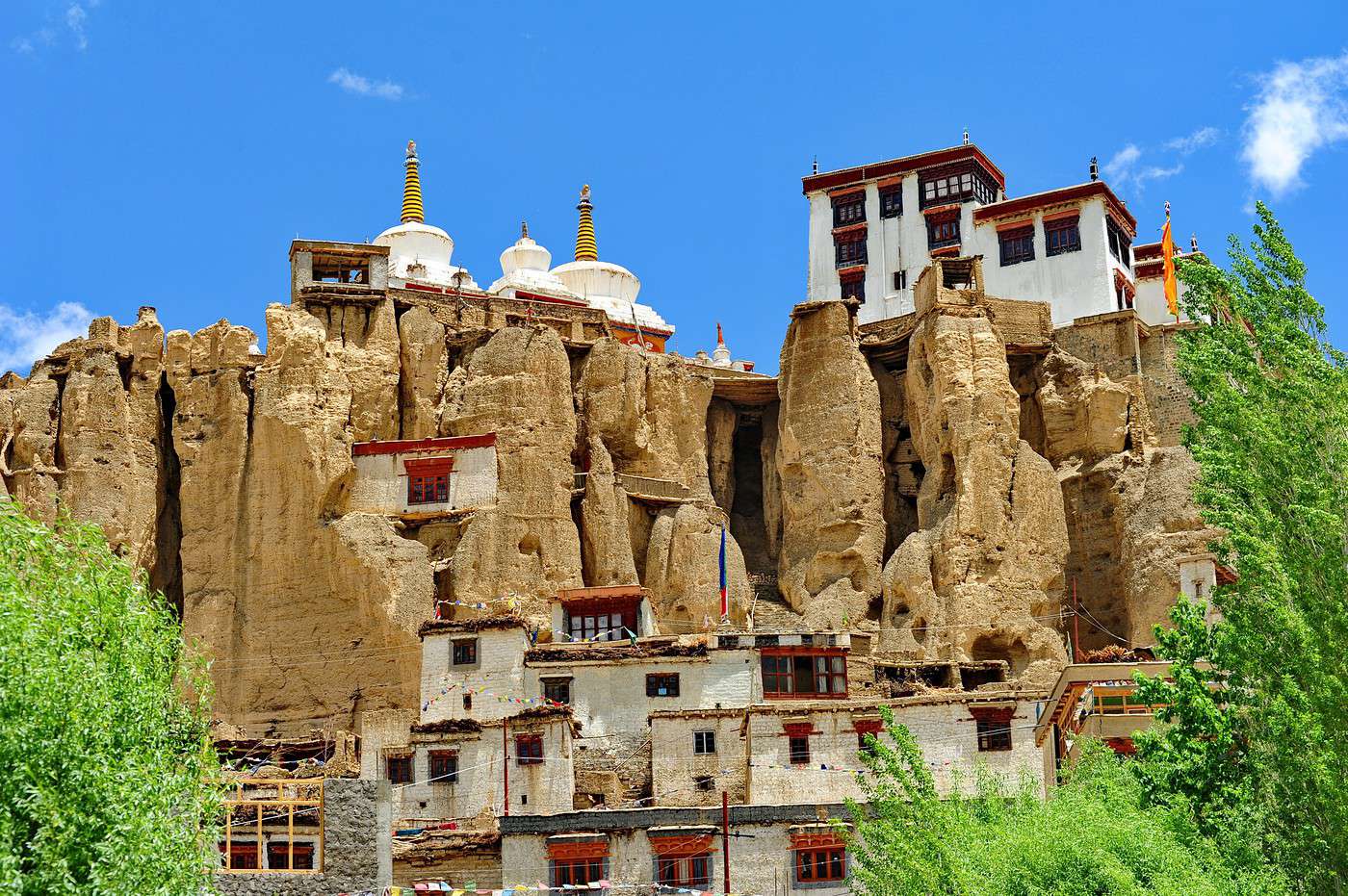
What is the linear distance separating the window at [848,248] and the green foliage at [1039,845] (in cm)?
3840

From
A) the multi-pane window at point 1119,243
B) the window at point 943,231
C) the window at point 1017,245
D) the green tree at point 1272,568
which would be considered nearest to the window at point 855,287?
the window at point 943,231

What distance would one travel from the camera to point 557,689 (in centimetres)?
4838

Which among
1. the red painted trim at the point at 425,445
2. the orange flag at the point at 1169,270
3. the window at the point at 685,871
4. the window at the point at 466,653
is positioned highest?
the orange flag at the point at 1169,270

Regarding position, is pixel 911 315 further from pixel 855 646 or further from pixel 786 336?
pixel 855 646

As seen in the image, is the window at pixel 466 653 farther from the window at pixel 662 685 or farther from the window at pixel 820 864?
the window at pixel 820 864

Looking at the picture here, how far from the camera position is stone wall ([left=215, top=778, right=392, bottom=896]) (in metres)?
32.8

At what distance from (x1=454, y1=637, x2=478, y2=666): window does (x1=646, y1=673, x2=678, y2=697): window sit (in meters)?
4.65

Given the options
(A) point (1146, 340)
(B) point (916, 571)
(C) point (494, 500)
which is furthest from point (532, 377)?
(A) point (1146, 340)

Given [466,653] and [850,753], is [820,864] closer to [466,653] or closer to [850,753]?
[850,753]

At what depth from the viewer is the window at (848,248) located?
253 feet

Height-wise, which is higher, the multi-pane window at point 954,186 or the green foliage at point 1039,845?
the multi-pane window at point 954,186

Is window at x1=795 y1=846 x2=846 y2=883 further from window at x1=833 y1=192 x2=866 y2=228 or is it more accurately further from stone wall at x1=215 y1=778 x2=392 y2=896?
window at x1=833 y1=192 x2=866 y2=228

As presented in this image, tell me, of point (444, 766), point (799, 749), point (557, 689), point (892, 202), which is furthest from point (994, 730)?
point (892, 202)

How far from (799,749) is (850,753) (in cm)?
123
